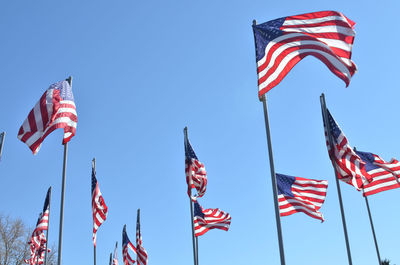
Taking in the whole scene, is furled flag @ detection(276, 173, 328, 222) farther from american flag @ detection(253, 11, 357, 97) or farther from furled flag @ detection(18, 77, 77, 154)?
furled flag @ detection(18, 77, 77, 154)

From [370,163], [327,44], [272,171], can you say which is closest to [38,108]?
[272,171]

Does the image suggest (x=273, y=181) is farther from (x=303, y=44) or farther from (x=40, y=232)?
(x=40, y=232)

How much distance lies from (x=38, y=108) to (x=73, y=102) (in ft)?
3.43

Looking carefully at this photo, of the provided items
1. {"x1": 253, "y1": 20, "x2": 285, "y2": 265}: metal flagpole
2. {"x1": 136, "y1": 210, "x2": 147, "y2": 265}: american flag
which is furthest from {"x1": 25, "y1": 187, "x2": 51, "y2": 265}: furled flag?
{"x1": 253, "y1": 20, "x2": 285, "y2": 265}: metal flagpole

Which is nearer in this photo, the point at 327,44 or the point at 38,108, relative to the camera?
the point at 327,44

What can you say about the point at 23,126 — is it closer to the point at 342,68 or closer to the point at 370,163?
the point at 342,68

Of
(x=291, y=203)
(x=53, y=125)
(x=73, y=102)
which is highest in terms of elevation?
(x=73, y=102)

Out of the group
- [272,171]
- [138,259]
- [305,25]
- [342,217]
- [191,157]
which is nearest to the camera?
[272,171]

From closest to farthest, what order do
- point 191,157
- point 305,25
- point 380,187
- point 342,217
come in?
point 305,25 < point 342,217 < point 191,157 < point 380,187

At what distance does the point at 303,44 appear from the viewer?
1123 cm

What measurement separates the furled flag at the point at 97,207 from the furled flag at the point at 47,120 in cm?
753

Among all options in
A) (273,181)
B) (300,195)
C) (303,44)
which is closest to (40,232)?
(300,195)

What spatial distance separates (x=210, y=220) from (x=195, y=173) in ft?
11.5

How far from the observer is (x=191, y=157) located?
20.0m
